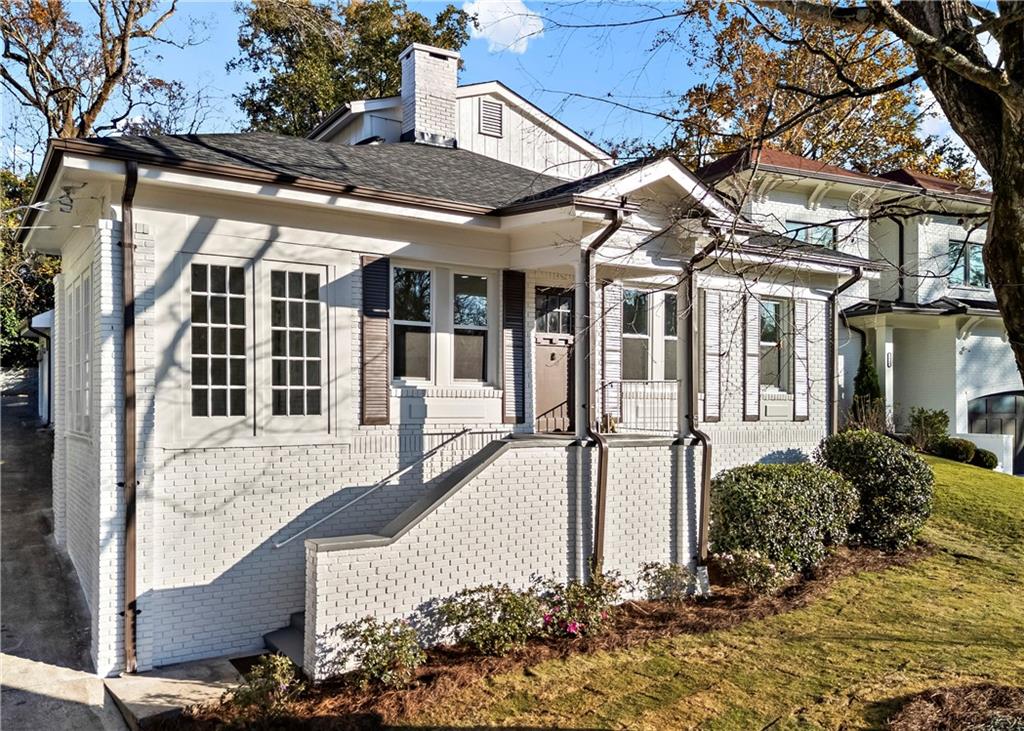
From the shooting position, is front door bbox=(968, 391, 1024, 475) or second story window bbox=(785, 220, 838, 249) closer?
second story window bbox=(785, 220, 838, 249)

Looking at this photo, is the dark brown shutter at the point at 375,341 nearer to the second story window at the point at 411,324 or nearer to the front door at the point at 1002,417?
Result: the second story window at the point at 411,324

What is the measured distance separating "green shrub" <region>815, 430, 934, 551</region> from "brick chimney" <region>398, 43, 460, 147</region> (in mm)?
8934

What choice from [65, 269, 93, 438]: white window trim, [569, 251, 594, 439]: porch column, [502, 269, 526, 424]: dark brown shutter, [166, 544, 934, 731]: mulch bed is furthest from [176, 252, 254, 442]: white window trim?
[569, 251, 594, 439]: porch column

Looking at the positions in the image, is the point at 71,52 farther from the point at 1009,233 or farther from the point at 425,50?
the point at 1009,233

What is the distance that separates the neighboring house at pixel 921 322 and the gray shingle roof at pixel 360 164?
9.78 metres

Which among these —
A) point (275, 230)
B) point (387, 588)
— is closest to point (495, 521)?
point (387, 588)

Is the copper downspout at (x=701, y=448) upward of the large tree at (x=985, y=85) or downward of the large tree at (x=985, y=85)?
downward

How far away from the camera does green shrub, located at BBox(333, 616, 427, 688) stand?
22.0ft

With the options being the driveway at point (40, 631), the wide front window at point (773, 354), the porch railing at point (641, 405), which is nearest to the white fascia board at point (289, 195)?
the porch railing at point (641, 405)

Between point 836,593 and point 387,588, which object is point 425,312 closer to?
point 387,588

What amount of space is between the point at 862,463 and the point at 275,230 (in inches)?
350

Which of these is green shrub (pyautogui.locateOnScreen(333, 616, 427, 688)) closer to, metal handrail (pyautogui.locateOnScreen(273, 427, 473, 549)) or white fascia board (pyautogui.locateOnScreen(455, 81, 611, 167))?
metal handrail (pyautogui.locateOnScreen(273, 427, 473, 549))

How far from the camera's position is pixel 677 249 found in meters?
10.5

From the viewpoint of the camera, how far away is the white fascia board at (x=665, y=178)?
897cm
